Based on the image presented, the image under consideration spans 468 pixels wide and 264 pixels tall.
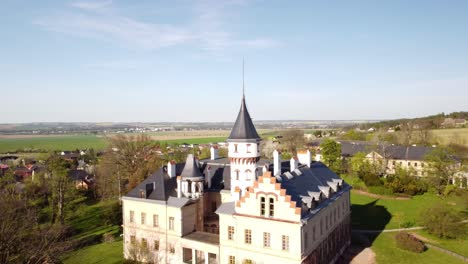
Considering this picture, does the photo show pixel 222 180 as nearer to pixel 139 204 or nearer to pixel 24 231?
pixel 139 204

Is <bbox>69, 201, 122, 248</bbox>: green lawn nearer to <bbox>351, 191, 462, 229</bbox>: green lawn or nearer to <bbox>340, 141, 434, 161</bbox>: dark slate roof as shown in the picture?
<bbox>351, 191, 462, 229</bbox>: green lawn

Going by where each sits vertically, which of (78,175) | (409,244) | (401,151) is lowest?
(409,244)

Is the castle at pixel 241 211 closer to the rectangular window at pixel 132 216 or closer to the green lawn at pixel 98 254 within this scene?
the rectangular window at pixel 132 216

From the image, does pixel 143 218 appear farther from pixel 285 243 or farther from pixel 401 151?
pixel 401 151

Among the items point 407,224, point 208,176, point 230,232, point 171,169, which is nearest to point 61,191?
point 171,169

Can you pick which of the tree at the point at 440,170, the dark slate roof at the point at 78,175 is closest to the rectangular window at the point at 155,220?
the dark slate roof at the point at 78,175

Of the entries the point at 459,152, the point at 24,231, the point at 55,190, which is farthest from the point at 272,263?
the point at 459,152
